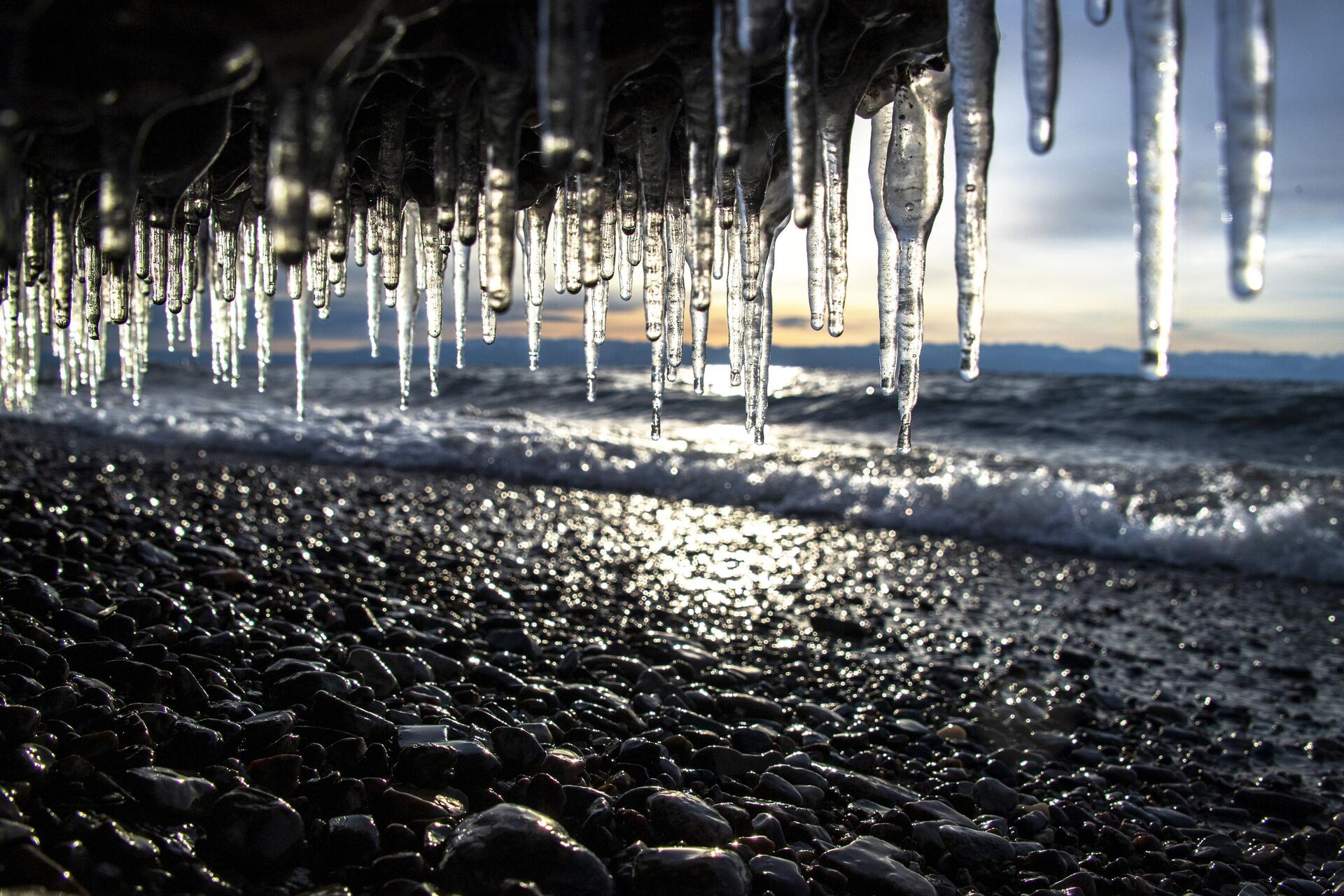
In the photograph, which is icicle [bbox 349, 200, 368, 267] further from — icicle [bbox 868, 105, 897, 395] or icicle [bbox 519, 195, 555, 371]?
icicle [bbox 868, 105, 897, 395]

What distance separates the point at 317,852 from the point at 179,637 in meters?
1.66

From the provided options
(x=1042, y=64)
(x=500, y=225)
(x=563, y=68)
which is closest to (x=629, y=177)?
(x=500, y=225)

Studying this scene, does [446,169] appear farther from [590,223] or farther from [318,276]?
[318,276]

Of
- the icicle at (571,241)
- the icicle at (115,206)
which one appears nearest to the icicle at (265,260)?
the icicle at (571,241)

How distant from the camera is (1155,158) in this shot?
1.45 meters

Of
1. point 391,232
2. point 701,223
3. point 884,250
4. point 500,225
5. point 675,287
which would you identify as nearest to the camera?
point 500,225

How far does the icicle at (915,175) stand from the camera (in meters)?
2.23

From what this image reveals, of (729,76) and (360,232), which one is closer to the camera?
(729,76)

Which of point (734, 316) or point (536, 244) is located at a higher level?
point (536, 244)

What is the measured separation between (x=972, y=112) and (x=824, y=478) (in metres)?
9.13

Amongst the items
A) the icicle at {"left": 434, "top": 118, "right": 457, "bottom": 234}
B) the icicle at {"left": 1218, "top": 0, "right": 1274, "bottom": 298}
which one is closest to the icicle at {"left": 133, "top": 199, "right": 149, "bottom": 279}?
the icicle at {"left": 434, "top": 118, "right": 457, "bottom": 234}

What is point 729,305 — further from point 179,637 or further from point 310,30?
point 179,637

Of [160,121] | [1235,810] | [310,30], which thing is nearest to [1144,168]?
[310,30]

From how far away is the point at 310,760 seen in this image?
7.33 ft
